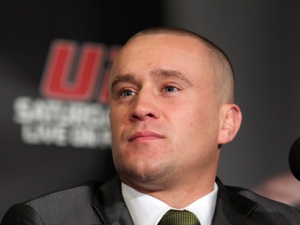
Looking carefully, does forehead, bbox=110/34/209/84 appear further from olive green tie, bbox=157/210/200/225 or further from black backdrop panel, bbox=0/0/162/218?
black backdrop panel, bbox=0/0/162/218

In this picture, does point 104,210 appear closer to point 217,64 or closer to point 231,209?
Answer: point 231,209

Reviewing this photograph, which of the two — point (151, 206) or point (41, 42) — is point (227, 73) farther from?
point (41, 42)

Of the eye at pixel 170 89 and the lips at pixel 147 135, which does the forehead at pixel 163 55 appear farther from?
the lips at pixel 147 135

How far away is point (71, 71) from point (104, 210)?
0.94 m

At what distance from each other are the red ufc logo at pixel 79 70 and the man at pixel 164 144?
672 mm

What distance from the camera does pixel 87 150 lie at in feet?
9.39

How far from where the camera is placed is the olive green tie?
2.02 metres

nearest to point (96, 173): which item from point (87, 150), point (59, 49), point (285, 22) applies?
point (87, 150)

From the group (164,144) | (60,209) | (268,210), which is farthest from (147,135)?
(268,210)

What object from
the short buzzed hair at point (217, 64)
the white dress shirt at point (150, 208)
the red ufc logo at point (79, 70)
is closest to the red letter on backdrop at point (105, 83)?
the red ufc logo at point (79, 70)

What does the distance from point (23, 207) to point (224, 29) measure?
1369 mm

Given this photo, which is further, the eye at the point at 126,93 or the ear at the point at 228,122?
the ear at the point at 228,122

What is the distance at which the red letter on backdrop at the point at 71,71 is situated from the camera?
9.32ft

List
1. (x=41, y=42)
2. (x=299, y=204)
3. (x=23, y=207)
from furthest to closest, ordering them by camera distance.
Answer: (x=299, y=204)
(x=41, y=42)
(x=23, y=207)
